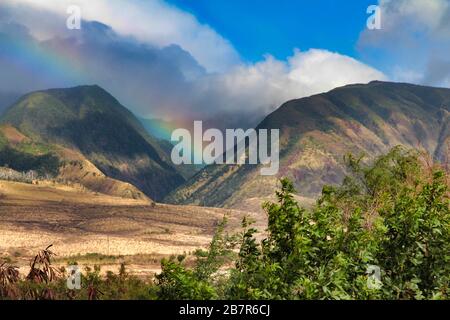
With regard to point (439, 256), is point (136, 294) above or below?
below

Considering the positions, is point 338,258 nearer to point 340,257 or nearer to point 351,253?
point 340,257

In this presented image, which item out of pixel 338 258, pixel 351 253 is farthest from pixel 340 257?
pixel 351 253

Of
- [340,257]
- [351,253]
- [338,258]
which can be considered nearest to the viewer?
[338,258]

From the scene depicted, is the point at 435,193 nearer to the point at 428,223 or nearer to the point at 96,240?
the point at 428,223

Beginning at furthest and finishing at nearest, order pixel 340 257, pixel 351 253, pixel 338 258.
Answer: pixel 351 253 < pixel 340 257 < pixel 338 258

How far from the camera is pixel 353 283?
46.5 ft

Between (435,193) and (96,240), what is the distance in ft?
596

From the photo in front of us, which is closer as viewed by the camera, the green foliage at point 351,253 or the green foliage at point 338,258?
the green foliage at point 338,258

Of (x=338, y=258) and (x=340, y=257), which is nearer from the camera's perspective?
(x=338, y=258)

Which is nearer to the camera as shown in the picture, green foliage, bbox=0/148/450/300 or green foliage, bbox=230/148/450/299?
green foliage, bbox=0/148/450/300

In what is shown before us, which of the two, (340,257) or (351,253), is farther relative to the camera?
(351,253)

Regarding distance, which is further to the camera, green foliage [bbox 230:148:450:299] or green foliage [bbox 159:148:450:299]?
green foliage [bbox 230:148:450:299]
